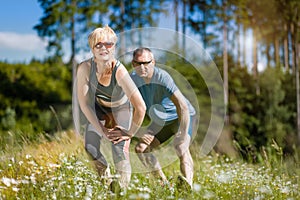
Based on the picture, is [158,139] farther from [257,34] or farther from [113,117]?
[257,34]

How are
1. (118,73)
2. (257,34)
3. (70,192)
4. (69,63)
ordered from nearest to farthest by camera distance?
(70,192), (118,73), (69,63), (257,34)

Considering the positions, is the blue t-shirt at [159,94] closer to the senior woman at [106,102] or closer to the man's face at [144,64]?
the man's face at [144,64]

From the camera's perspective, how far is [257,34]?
60.7 feet

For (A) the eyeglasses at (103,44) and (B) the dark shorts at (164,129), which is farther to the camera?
(B) the dark shorts at (164,129)

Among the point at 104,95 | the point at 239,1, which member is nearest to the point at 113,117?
the point at 104,95

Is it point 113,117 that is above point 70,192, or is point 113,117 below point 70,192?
above

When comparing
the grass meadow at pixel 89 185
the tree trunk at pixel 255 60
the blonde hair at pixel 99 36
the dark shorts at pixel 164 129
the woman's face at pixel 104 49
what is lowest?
the grass meadow at pixel 89 185

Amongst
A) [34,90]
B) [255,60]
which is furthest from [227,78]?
[34,90]

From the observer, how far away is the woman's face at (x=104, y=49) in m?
3.18

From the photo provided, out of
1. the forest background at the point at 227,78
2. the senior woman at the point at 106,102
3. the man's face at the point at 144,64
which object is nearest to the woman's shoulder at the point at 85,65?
the senior woman at the point at 106,102

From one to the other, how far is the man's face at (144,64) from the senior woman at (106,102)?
19cm

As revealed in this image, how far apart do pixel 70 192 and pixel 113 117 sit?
0.75 m

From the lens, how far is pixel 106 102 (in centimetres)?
335

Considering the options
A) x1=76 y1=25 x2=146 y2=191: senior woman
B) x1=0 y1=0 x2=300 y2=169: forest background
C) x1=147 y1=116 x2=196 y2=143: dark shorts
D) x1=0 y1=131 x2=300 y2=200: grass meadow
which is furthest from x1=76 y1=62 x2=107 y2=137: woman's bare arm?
x1=0 y1=0 x2=300 y2=169: forest background
